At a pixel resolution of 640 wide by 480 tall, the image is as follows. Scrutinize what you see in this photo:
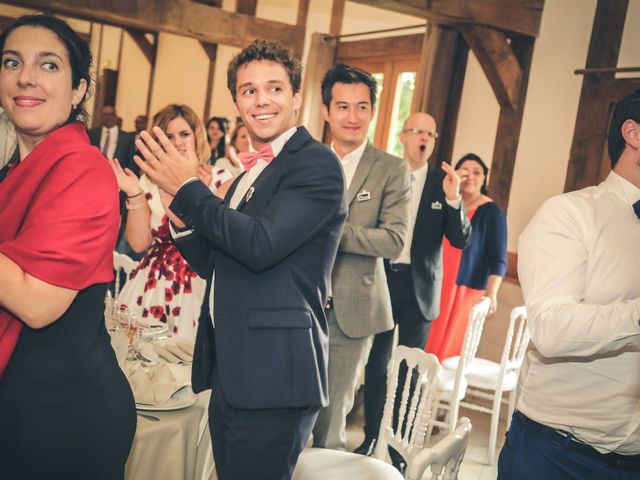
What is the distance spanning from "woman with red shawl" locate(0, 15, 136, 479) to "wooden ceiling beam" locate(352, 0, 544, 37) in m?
3.68

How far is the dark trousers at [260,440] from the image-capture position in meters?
1.64

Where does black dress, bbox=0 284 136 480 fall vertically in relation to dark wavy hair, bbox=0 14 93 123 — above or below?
below

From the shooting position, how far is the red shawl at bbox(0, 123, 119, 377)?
45.5 inches

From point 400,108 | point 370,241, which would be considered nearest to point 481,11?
point 400,108

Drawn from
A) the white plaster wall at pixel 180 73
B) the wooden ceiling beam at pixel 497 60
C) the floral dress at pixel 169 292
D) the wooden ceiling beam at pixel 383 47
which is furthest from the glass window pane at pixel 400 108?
the white plaster wall at pixel 180 73

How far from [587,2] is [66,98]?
4.51 m

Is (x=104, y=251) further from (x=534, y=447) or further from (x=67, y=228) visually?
A: (x=534, y=447)

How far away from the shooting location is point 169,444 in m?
1.73

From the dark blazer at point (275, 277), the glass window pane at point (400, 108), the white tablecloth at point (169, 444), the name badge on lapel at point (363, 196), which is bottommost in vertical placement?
the white tablecloth at point (169, 444)

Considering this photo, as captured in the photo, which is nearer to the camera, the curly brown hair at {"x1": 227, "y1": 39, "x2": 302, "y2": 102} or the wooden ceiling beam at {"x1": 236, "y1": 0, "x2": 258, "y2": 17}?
the curly brown hair at {"x1": 227, "y1": 39, "x2": 302, "y2": 102}

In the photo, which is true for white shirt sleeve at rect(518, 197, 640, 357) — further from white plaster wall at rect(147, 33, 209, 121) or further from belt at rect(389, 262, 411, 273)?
white plaster wall at rect(147, 33, 209, 121)

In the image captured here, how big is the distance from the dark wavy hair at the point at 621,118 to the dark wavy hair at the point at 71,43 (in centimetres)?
116

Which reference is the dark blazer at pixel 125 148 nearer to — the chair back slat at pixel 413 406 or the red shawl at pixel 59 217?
the chair back slat at pixel 413 406

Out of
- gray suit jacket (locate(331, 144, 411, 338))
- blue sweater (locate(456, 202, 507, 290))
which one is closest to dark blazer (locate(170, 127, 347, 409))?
gray suit jacket (locate(331, 144, 411, 338))
